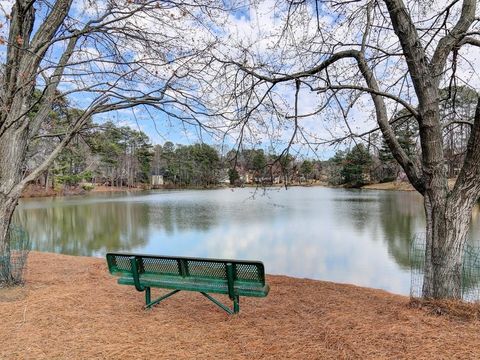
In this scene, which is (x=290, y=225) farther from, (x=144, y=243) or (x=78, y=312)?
(x=78, y=312)

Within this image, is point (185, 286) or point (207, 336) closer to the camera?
point (207, 336)

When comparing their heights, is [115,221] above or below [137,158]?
below

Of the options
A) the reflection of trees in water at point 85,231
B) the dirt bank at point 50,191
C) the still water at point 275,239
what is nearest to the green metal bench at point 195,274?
the still water at point 275,239

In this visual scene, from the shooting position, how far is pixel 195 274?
356cm

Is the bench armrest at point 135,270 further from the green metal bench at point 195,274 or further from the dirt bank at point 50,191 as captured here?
the dirt bank at point 50,191

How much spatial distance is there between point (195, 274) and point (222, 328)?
1.89 ft

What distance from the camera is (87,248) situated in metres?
10.6

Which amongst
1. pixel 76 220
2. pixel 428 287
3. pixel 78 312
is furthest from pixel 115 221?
pixel 428 287

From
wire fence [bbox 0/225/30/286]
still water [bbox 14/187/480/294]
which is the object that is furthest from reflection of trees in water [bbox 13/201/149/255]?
wire fence [bbox 0/225/30/286]

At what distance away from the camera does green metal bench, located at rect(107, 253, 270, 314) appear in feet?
10.8

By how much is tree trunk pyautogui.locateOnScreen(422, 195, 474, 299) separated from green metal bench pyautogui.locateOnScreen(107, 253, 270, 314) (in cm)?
169

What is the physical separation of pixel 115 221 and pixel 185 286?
1401 cm

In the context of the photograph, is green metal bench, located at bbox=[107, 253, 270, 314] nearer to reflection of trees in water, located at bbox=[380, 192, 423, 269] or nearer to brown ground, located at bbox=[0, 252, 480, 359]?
brown ground, located at bbox=[0, 252, 480, 359]

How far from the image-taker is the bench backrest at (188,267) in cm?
328
